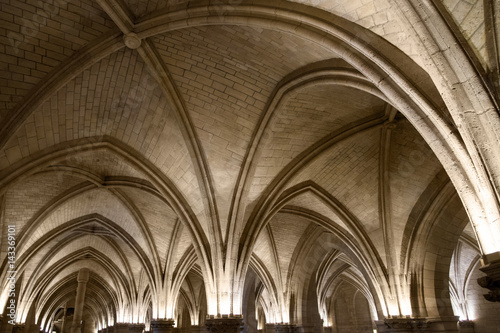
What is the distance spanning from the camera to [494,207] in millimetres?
3787

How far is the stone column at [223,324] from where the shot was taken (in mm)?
9820

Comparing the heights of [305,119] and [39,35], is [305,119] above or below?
below

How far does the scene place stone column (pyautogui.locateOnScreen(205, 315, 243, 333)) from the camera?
9.82 metres

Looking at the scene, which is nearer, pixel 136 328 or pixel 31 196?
pixel 31 196

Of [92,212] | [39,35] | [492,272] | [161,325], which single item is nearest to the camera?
[492,272]

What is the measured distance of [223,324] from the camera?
9.83 metres

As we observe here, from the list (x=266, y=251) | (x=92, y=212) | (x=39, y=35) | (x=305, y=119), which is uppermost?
(x=39, y=35)

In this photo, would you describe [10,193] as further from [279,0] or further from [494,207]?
[494,207]

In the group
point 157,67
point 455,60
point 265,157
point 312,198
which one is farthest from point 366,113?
point 455,60

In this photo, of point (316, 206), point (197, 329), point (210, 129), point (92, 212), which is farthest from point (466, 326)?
point (92, 212)

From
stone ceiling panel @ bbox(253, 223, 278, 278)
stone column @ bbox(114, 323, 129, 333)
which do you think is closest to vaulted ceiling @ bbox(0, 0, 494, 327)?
stone ceiling panel @ bbox(253, 223, 278, 278)

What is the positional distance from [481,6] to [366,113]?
19.5 feet

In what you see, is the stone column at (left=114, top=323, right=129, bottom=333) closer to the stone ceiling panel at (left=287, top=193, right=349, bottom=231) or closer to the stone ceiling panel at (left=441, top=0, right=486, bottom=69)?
the stone ceiling panel at (left=287, top=193, right=349, bottom=231)

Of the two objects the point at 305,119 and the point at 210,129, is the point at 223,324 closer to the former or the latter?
the point at 210,129
